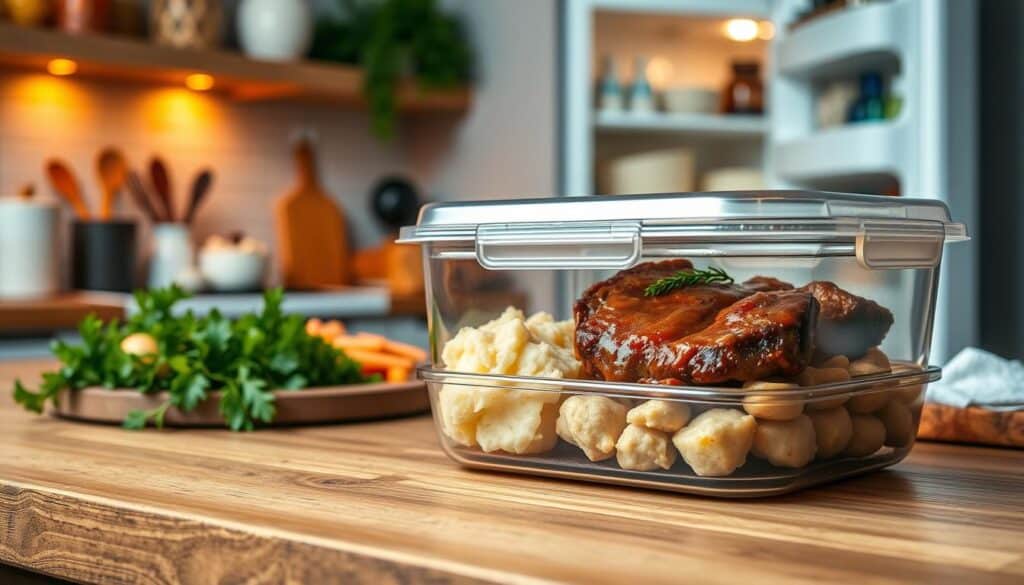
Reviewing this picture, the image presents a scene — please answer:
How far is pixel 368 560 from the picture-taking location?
616 mm

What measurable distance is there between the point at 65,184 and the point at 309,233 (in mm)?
793

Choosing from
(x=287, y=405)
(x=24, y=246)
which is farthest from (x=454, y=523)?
(x=24, y=246)

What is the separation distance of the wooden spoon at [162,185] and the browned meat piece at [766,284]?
298 cm

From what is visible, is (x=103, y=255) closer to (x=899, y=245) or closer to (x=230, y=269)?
(x=230, y=269)

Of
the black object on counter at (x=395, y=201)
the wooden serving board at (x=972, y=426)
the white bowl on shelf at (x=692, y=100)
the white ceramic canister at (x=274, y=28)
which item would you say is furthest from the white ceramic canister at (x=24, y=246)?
the wooden serving board at (x=972, y=426)

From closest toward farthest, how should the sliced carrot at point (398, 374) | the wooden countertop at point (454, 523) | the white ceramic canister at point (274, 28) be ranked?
the wooden countertop at point (454, 523) → the sliced carrot at point (398, 374) → the white ceramic canister at point (274, 28)

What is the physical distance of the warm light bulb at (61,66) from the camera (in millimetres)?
3156

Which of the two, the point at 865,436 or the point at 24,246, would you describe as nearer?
the point at 865,436

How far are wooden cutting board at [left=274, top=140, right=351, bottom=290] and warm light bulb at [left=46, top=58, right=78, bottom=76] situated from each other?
2.61 feet

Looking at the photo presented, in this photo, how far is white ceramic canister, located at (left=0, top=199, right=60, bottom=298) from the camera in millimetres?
3117

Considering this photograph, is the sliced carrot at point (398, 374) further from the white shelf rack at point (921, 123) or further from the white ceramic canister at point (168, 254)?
the white ceramic canister at point (168, 254)

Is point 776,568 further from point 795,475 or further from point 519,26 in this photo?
point 519,26

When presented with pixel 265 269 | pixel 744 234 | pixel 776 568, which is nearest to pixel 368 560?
pixel 776 568

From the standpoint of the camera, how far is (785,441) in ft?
2.40
